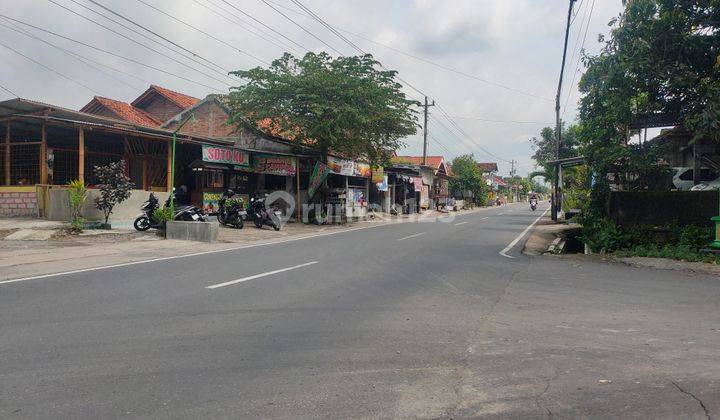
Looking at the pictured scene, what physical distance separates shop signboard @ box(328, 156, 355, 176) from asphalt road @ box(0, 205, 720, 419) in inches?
692

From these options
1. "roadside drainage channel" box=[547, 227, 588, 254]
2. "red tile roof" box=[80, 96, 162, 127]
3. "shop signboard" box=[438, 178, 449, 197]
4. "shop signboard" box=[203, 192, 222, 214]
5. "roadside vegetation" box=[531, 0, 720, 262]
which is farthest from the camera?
"shop signboard" box=[438, 178, 449, 197]

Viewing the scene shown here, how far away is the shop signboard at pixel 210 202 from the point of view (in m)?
21.5

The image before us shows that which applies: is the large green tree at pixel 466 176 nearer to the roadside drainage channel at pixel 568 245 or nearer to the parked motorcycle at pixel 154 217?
the roadside drainage channel at pixel 568 245

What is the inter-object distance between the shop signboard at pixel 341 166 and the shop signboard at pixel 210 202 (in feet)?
21.4

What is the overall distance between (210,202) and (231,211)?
3.11m

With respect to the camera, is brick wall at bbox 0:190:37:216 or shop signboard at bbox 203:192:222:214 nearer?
brick wall at bbox 0:190:37:216

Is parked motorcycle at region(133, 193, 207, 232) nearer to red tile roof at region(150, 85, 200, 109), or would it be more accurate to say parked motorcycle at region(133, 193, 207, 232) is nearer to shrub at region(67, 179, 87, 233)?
shrub at region(67, 179, 87, 233)

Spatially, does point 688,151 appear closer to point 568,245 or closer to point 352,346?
point 568,245

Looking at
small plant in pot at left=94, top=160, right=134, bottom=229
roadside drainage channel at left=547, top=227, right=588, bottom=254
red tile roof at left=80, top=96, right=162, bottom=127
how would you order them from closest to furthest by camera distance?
1. roadside drainage channel at left=547, top=227, right=588, bottom=254
2. small plant in pot at left=94, top=160, right=134, bottom=229
3. red tile roof at left=80, top=96, right=162, bottom=127

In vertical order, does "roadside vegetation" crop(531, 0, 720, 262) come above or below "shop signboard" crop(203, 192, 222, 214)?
above

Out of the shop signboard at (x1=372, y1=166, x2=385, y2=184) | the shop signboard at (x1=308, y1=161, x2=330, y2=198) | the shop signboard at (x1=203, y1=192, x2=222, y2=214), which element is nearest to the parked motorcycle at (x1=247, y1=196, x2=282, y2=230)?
the shop signboard at (x1=203, y1=192, x2=222, y2=214)

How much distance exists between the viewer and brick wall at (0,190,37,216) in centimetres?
1636

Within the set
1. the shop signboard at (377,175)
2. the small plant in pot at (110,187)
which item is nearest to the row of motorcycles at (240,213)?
the small plant in pot at (110,187)

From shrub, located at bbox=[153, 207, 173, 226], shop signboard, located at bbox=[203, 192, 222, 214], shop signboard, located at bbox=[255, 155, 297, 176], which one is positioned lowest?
shrub, located at bbox=[153, 207, 173, 226]
